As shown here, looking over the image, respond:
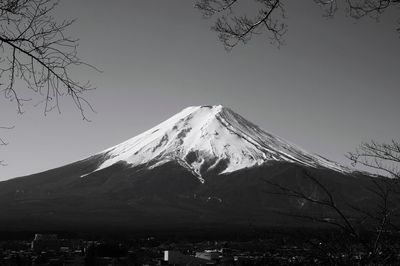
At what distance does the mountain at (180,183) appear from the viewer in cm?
9619

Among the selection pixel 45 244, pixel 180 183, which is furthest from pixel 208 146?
pixel 45 244

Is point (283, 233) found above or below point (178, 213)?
below

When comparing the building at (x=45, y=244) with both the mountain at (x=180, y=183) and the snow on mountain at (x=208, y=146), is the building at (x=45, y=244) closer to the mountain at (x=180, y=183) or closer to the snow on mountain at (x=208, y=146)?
the mountain at (x=180, y=183)

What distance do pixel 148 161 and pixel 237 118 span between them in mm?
40101

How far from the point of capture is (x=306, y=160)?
135500 millimetres

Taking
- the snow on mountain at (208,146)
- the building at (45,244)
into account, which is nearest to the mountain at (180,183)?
the snow on mountain at (208,146)

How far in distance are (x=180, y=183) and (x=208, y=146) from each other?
25434 mm

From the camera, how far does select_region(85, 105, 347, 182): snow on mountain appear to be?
139875 mm

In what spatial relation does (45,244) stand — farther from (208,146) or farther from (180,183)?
(208,146)

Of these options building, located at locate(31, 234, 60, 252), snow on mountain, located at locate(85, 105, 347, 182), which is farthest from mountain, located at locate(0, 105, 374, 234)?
building, located at locate(31, 234, 60, 252)

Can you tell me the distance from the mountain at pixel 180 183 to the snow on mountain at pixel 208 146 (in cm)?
27

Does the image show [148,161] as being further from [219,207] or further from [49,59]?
[49,59]

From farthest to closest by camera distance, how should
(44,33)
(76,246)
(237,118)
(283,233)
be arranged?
1. (237,118)
2. (76,246)
3. (283,233)
4. (44,33)

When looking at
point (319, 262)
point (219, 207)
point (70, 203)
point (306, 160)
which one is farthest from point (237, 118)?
point (319, 262)
